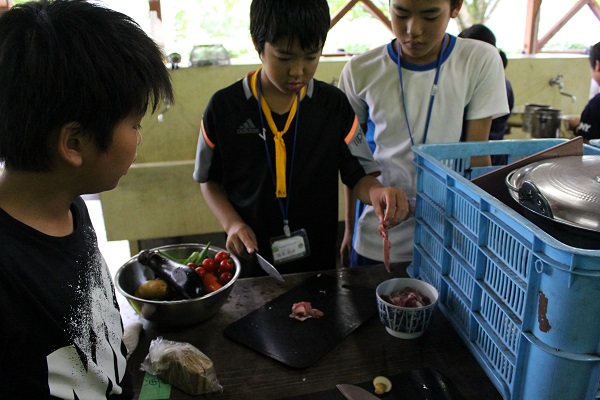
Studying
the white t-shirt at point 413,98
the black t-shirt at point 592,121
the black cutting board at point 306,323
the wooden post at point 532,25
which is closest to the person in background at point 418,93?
the white t-shirt at point 413,98

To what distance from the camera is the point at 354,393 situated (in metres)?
0.79

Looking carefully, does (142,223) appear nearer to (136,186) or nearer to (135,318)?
(136,186)

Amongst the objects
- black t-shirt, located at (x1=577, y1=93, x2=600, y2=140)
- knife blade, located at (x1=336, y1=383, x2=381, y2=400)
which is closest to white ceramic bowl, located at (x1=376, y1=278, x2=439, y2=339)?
knife blade, located at (x1=336, y1=383, x2=381, y2=400)

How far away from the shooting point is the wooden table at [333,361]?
32.7 inches

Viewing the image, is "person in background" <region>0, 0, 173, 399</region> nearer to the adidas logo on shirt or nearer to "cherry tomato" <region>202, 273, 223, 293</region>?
"cherry tomato" <region>202, 273, 223, 293</region>

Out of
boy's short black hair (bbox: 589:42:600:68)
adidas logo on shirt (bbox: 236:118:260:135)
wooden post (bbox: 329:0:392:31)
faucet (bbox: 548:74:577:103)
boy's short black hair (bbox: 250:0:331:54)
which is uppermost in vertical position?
wooden post (bbox: 329:0:392:31)

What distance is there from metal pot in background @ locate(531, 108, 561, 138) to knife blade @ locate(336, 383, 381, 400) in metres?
2.60

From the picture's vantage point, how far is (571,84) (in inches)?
142

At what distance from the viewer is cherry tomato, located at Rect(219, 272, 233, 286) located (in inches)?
42.5

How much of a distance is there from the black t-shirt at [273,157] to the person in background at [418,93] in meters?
0.09

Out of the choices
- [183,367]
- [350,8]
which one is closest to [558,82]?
[350,8]

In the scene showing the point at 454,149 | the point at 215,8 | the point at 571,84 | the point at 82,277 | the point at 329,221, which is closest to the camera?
the point at 82,277

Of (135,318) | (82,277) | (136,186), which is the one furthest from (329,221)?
(136,186)

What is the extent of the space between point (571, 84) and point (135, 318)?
3658 millimetres
